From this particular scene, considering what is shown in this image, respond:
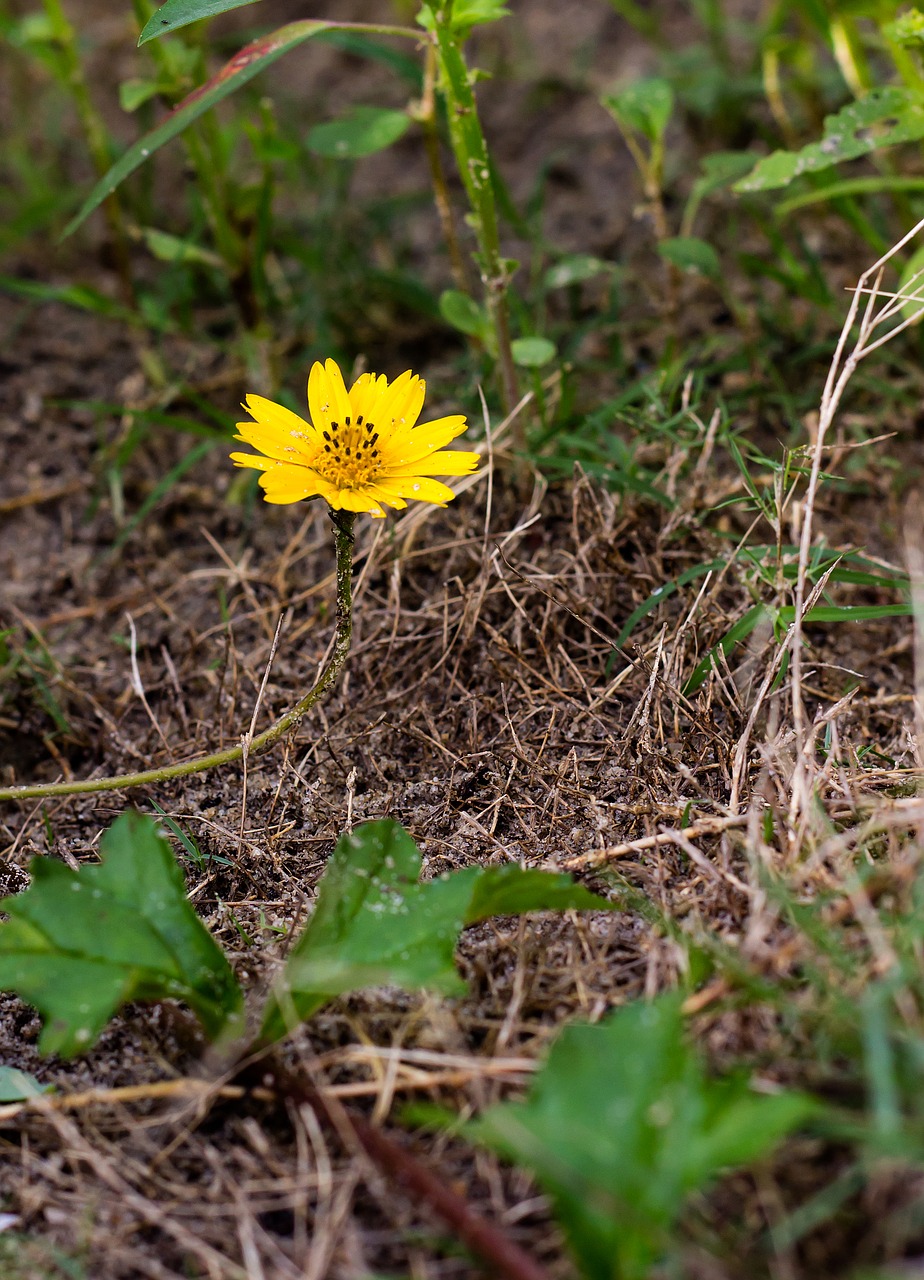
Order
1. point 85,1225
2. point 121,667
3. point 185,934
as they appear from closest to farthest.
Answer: point 85,1225 < point 185,934 < point 121,667

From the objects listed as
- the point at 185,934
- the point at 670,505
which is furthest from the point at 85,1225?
the point at 670,505

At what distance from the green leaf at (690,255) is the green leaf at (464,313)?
0.38 metres

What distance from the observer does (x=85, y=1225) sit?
1173mm

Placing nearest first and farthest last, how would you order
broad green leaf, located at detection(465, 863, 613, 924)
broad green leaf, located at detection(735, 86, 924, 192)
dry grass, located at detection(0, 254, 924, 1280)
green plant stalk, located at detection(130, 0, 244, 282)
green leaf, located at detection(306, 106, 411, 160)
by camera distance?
dry grass, located at detection(0, 254, 924, 1280)
broad green leaf, located at detection(465, 863, 613, 924)
broad green leaf, located at detection(735, 86, 924, 192)
green leaf, located at detection(306, 106, 411, 160)
green plant stalk, located at detection(130, 0, 244, 282)

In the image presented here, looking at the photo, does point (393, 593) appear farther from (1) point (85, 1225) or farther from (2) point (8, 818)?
(1) point (85, 1225)

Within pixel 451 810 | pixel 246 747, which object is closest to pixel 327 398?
pixel 246 747

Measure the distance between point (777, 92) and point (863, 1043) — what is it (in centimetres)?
214

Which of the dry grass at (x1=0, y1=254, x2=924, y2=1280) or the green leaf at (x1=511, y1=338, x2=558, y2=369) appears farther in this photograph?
the green leaf at (x1=511, y1=338, x2=558, y2=369)

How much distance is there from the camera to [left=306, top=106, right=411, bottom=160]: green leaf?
2.00m

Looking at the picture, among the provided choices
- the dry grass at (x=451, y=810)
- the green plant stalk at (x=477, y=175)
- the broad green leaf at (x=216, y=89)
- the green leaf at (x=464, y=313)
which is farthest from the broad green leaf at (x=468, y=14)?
the dry grass at (x=451, y=810)

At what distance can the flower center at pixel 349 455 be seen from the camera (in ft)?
5.08

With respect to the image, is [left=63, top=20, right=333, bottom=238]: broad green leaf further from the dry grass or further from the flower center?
the dry grass

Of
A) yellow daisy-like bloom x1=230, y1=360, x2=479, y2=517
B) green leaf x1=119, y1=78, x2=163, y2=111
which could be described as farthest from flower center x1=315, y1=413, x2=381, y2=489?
green leaf x1=119, y1=78, x2=163, y2=111

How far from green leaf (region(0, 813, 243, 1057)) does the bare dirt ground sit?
0.10m
